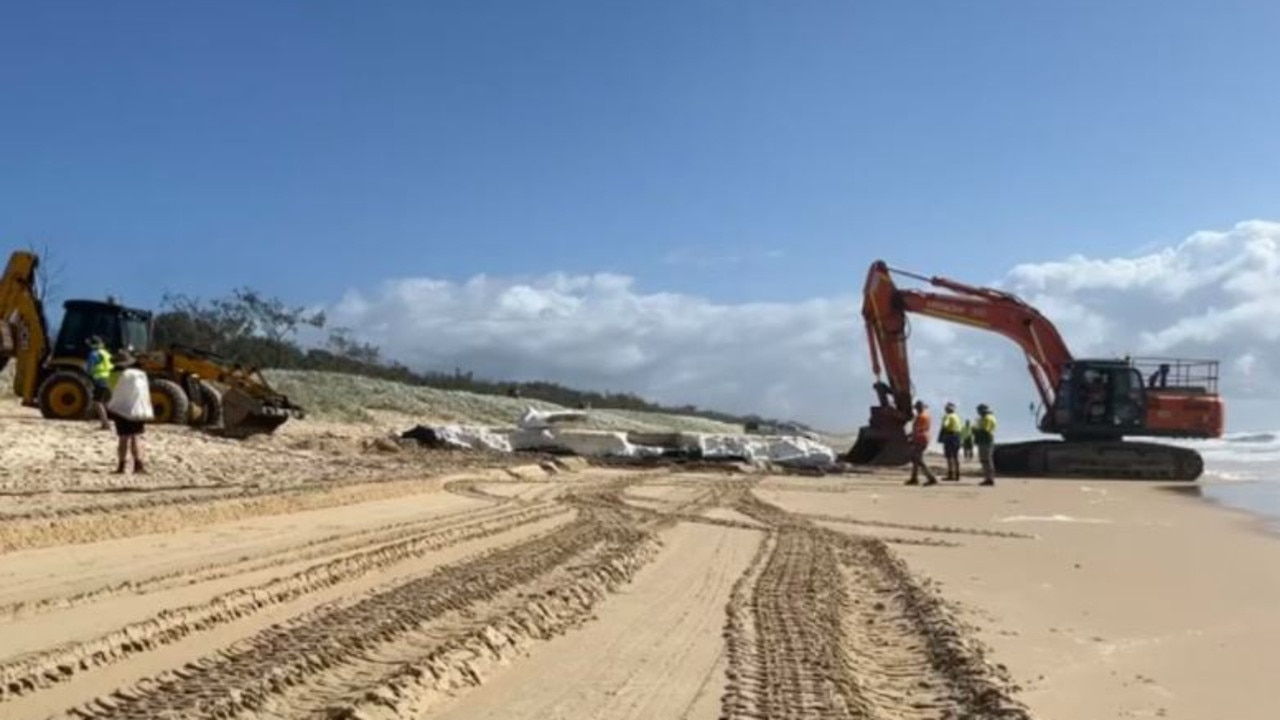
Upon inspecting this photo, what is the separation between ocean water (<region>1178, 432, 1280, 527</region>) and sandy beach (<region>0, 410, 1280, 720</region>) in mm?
7196

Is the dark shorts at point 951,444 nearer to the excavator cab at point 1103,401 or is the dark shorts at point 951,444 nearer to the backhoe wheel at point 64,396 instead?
the excavator cab at point 1103,401

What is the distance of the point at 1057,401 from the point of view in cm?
3153

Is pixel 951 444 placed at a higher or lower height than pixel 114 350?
lower

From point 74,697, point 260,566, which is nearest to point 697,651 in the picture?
point 74,697

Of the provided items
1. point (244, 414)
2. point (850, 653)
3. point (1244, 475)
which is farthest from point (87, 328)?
point (1244, 475)

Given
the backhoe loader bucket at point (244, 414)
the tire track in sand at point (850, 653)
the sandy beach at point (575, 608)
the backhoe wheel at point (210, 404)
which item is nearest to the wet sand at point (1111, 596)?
the sandy beach at point (575, 608)

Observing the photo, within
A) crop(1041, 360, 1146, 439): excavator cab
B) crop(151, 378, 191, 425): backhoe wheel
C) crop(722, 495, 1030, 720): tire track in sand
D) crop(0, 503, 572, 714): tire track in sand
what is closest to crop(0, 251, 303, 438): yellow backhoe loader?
crop(151, 378, 191, 425): backhoe wheel

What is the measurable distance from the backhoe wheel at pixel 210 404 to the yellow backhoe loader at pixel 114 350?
2 centimetres

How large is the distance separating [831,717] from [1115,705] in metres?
1.51

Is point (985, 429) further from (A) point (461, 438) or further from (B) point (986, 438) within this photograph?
(A) point (461, 438)

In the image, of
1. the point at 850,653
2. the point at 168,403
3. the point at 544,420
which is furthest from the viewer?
the point at 544,420

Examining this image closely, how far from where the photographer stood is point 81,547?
30.2 ft

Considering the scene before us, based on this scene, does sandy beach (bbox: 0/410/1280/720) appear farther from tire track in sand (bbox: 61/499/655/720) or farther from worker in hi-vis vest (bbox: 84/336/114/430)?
worker in hi-vis vest (bbox: 84/336/114/430)

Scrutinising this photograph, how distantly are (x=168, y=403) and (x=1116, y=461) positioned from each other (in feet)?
73.7
